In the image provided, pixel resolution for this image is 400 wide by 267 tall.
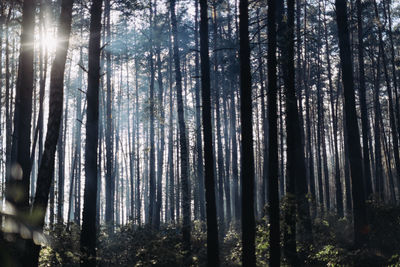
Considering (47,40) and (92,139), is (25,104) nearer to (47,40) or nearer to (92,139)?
(92,139)

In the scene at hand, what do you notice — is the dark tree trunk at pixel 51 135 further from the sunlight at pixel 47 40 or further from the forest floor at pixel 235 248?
the sunlight at pixel 47 40

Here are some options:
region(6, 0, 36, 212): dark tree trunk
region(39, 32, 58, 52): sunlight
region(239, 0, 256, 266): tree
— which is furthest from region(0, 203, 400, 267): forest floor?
region(39, 32, 58, 52): sunlight

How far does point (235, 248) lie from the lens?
13.4 metres

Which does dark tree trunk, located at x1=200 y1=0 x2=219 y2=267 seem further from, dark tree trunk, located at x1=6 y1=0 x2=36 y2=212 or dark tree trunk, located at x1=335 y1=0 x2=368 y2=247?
dark tree trunk, located at x1=6 y1=0 x2=36 y2=212

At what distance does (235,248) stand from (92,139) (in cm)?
642

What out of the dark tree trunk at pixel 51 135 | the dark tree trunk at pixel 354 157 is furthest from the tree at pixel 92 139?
the dark tree trunk at pixel 354 157

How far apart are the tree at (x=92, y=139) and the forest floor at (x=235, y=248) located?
104cm

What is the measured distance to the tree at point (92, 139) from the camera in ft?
34.0

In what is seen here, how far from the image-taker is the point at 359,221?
502 inches

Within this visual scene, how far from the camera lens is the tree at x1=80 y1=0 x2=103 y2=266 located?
1035cm

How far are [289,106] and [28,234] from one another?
32.9 ft

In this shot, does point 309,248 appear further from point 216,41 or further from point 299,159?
point 216,41

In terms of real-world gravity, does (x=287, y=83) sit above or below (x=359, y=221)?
above

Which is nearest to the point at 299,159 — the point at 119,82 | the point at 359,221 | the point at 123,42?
the point at 359,221
